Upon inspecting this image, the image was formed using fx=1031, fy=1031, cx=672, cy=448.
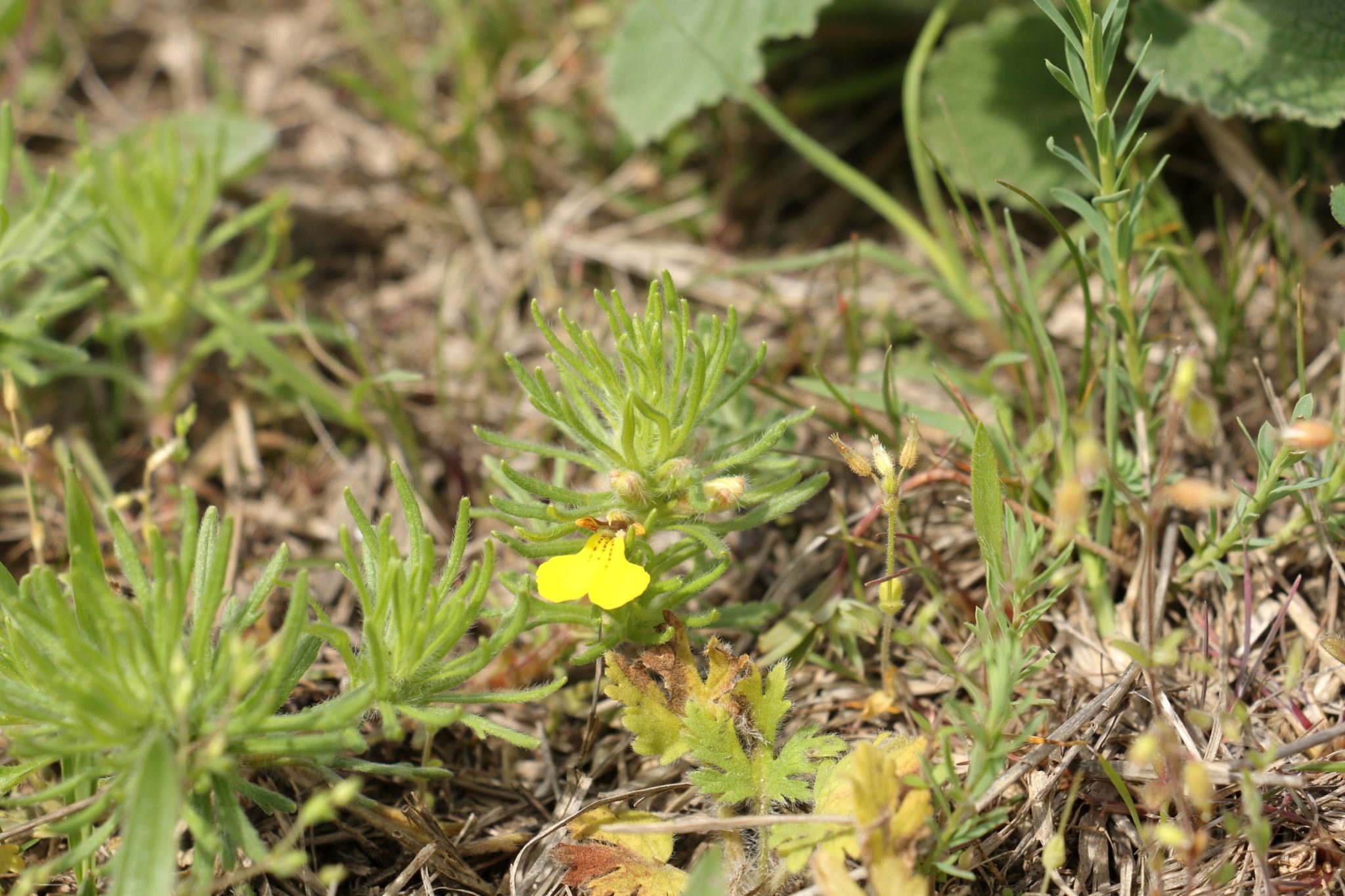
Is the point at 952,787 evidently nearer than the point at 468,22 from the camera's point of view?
Answer: Yes

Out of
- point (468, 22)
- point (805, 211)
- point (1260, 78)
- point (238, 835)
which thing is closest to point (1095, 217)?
point (1260, 78)

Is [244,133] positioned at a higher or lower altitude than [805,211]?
higher

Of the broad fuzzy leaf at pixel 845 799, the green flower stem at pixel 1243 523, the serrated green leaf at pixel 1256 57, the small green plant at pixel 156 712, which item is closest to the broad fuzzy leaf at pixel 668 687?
the broad fuzzy leaf at pixel 845 799

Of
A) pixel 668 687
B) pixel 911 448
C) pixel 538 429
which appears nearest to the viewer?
pixel 911 448

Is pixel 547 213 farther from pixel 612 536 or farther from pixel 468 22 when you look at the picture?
pixel 612 536

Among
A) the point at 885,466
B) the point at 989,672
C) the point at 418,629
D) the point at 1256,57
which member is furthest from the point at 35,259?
the point at 1256,57

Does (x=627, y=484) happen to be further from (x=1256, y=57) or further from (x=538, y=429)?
(x=1256, y=57)

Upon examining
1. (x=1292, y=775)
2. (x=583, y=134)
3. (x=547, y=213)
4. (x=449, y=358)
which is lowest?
(x=1292, y=775)

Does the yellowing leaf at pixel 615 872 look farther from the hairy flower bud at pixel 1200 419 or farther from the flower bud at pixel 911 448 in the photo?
the hairy flower bud at pixel 1200 419
